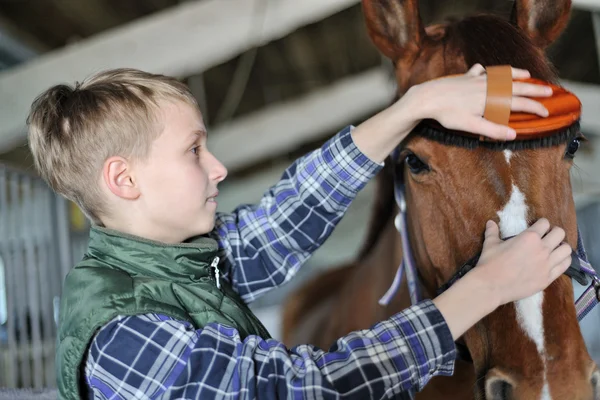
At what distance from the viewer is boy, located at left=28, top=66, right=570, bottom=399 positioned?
783 millimetres

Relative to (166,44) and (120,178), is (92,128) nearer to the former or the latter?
(120,178)

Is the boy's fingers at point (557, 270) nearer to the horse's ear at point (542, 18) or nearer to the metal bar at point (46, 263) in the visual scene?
the horse's ear at point (542, 18)

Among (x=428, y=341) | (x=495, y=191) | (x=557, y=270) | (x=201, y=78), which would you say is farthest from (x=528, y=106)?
(x=201, y=78)

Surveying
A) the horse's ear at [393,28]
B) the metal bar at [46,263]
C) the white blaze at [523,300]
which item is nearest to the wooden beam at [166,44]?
the metal bar at [46,263]

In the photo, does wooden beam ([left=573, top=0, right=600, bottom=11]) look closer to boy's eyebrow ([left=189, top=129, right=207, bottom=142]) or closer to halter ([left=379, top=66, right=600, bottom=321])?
halter ([left=379, top=66, right=600, bottom=321])

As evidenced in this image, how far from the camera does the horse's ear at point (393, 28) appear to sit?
1.27 meters

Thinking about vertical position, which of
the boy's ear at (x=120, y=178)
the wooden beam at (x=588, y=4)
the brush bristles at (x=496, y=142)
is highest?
the wooden beam at (x=588, y=4)

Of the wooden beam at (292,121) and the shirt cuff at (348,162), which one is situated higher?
the wooden beam at (292,121)

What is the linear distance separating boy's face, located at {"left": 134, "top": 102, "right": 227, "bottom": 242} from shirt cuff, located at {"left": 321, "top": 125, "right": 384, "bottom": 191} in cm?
27

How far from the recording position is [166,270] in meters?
0.94

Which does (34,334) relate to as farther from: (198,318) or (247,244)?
(198,318)

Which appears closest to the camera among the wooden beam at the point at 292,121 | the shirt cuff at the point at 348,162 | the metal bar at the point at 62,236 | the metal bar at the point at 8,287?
the shirt cuff at the point at 348,162

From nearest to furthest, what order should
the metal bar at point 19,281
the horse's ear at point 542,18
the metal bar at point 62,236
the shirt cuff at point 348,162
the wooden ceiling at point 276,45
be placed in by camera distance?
the shirt cuff at point 348,162 < the horse's ear at point 542,18 < the metal bar at point 19,281 < the metal bar at point 62,236 < the wooden ceiling at point 276,45

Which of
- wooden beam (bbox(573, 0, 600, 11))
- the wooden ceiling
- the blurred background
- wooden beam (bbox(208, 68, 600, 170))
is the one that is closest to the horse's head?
the blurred background
